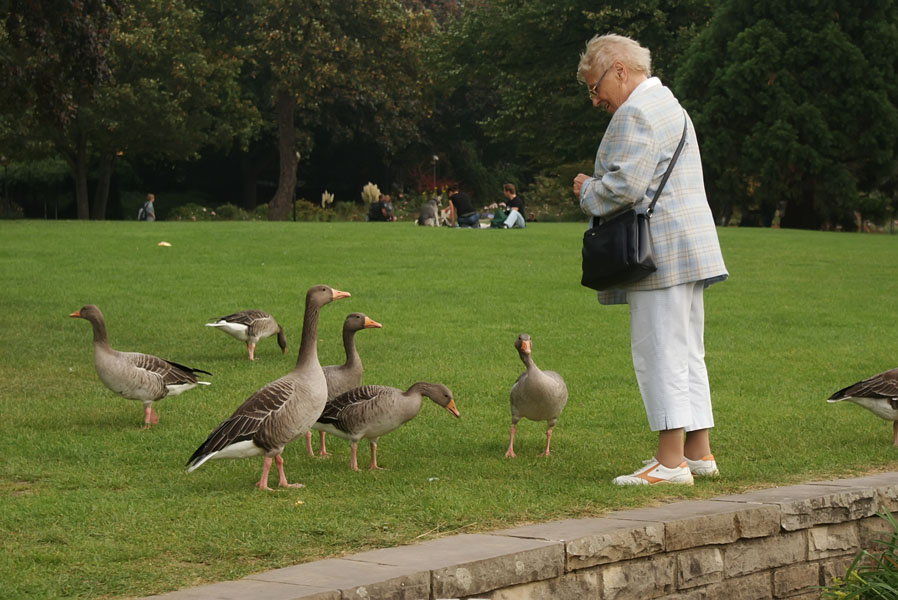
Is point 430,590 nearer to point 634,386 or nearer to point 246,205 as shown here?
point 634,386

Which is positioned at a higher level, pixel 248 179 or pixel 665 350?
pixel 248 179

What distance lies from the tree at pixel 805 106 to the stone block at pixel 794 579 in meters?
36.8

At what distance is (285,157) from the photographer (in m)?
57.7

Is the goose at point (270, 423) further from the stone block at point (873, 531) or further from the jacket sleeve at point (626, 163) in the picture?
the stone block at point (873, 531)

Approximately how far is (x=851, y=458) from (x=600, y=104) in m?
3.41

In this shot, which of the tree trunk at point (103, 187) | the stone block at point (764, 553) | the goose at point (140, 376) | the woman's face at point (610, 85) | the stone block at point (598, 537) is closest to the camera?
the stone block at point (598, 537)

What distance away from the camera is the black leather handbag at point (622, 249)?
7.30 m

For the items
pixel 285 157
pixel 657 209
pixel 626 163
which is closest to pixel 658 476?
pixel 657 209

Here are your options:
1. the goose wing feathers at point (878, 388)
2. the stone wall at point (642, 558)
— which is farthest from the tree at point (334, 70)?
the stone wall at point (642, 558)

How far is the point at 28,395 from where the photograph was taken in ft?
38.8

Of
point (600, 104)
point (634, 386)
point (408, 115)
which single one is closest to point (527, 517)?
point (600, 104)

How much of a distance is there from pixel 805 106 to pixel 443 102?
102 ft

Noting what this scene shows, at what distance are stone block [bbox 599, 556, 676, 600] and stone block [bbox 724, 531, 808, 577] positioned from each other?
1.47 ft

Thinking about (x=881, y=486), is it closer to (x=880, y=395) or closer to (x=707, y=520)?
(x=707, y=520)
